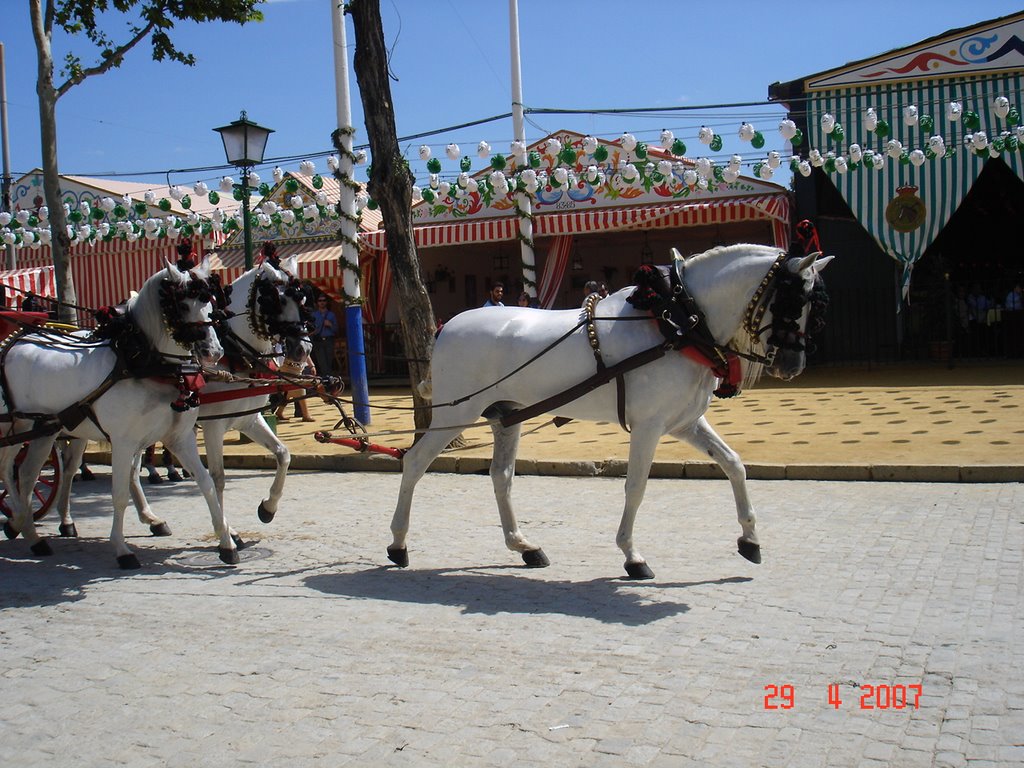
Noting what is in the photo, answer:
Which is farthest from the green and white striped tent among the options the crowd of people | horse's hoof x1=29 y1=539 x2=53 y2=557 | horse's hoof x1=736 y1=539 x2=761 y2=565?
horse's hoof x1=29 y1=539 x2=53 y2=557

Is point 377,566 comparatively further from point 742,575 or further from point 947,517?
point 947,517

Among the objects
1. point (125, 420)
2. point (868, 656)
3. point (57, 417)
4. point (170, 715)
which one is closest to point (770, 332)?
point (868, 656)

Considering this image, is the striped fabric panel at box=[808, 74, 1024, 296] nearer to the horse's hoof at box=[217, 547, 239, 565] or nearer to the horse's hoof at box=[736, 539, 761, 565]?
the horse's hoof at box=[736, 539, 761, 565]

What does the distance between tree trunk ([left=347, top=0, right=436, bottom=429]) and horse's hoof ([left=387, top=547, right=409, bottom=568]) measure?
4345 millimetres

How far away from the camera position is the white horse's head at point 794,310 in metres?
5.81

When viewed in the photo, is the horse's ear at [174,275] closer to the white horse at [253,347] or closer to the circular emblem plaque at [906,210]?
the white horse at [253,347]

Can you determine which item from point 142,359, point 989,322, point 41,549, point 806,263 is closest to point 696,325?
point 806,263

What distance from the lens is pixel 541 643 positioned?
5.09 meters

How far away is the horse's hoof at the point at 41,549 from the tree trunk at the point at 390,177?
443 centimetres

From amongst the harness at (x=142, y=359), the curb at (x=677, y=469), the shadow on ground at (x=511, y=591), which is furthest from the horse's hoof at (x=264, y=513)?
the curb at (x=677, y=469)

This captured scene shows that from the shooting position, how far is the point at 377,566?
6980mm

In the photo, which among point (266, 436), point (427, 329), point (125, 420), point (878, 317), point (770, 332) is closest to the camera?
point (770, 332)

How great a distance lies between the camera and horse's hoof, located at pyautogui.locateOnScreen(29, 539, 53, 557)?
7676mm

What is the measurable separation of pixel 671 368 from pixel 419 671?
2.45m
